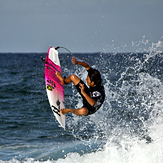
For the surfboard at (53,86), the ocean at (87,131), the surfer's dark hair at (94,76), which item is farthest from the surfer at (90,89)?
the surfboard at (53,86)

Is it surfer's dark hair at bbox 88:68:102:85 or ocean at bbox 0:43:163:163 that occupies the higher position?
surfer's dark hair at bbox 88:68:102:85

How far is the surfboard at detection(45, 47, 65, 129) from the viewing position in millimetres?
7349

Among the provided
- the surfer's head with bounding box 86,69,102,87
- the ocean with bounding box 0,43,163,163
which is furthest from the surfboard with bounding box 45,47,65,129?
the surfer's head with bounding box 86,69,102,87

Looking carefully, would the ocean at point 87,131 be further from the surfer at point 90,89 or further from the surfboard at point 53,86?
the surfboard at point 53,86

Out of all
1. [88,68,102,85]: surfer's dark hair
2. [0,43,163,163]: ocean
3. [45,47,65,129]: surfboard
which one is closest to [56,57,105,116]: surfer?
[88,68,102,85]: surfer's dark hair

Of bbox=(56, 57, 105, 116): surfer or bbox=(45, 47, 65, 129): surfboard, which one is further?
bbox=(45, 47, 65, 129): surfboard

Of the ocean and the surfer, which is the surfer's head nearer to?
the surfer

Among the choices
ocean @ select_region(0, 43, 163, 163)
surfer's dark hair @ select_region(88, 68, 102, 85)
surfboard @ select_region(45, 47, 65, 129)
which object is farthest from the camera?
surfboard @ select_region(45, 47, 65, 129)

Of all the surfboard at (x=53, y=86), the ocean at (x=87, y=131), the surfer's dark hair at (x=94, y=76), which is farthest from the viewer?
the surfboard at (x=53, y=86)

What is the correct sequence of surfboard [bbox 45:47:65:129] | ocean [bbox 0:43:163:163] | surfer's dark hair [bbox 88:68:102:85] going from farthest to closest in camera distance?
surfboard [bbox 45:47:65:129] → ocean [bbox 0:43:163:163] → surfer's dark hair [bbox 88:68:102:85]

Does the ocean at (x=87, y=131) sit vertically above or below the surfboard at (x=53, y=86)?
below

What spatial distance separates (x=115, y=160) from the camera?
6.79 metres

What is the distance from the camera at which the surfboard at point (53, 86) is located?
7349mm

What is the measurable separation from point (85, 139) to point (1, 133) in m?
3.04
